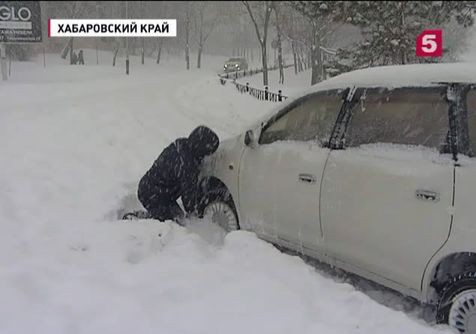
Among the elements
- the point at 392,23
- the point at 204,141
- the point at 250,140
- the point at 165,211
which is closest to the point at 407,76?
the point at 250,140

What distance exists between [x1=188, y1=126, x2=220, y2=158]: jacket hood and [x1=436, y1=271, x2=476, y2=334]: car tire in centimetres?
256

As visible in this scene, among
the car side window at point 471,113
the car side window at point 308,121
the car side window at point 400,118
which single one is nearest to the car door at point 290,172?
the car side window at point 308,121

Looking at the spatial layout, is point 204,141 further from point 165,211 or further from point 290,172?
point 290,172

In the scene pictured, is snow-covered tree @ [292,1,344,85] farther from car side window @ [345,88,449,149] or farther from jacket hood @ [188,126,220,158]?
car side window @ [345,88,449,149]

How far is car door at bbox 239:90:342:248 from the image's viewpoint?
3740mm

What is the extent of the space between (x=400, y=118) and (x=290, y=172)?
37.8 inches

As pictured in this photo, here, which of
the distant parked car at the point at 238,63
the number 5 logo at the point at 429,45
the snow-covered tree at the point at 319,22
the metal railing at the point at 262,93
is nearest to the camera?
the snow-covered tree at the point at 319,22

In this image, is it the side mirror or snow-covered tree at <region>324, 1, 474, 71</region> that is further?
snow-covered tree at <region>324, 1, 474, 71</region>

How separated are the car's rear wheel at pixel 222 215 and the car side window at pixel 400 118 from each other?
1.48 metres

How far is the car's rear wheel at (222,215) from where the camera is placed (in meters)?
4.59

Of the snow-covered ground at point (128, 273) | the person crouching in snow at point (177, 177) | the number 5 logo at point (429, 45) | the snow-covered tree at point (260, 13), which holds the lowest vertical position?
the snow-covered ground at point (128, 273)

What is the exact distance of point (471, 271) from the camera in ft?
9.64

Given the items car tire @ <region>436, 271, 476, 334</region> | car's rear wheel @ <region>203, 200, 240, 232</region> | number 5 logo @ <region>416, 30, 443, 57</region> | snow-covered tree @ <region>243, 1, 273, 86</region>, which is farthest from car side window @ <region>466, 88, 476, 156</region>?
number 5 logo @ <region>416, 30, 443, 57</region>

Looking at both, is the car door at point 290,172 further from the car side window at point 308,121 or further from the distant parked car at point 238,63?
the distant parked car at point 238,63
